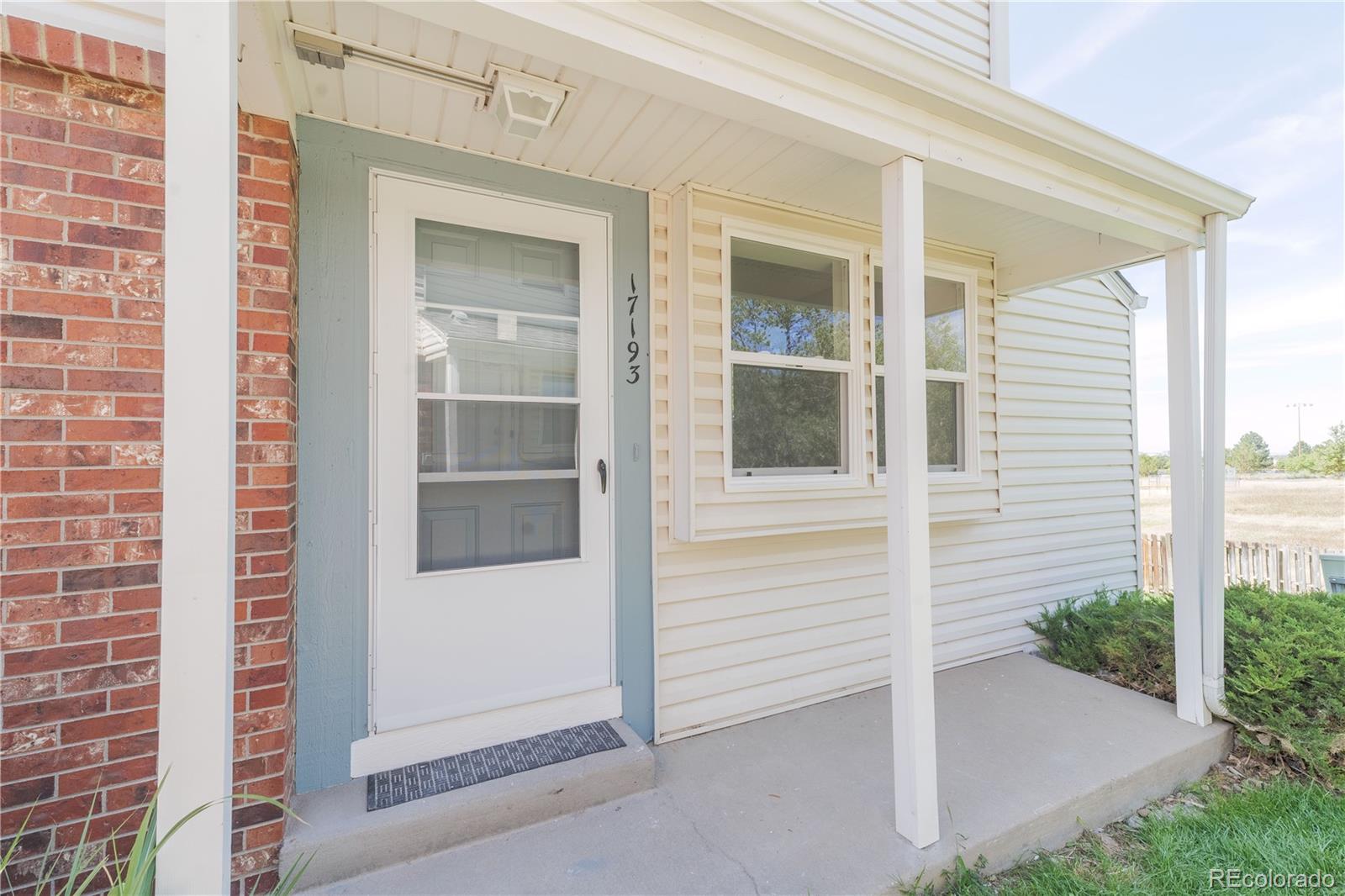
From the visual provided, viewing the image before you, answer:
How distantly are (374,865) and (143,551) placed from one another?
121cm

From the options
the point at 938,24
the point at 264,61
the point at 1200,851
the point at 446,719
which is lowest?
the point at 1200,851

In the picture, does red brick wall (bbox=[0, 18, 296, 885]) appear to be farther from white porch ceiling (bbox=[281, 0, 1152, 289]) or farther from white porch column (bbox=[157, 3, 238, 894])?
white porch column (bbox=[157, 3, 238, 894])

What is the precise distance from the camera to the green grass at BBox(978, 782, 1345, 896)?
6.51 ft

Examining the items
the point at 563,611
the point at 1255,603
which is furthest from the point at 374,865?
Answer: the point at 1255,603

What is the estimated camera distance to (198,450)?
3.69 ft

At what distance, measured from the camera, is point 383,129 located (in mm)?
2260

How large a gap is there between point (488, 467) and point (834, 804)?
1917mm

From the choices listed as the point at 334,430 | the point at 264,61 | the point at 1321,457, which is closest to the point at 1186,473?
the point at 334,430

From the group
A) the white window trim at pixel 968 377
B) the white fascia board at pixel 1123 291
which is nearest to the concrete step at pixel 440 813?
the white window trim at pixel 968 377

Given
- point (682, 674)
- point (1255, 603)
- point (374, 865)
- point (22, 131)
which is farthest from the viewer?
point (1255, 603)

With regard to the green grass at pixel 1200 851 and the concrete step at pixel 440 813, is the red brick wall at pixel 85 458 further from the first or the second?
the green grass at pixel 1200 851

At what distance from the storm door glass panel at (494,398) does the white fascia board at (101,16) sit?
91 cm

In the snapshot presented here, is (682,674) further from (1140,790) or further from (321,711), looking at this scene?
(1140,790)

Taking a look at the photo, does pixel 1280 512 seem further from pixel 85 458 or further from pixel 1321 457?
pixel 85 458
